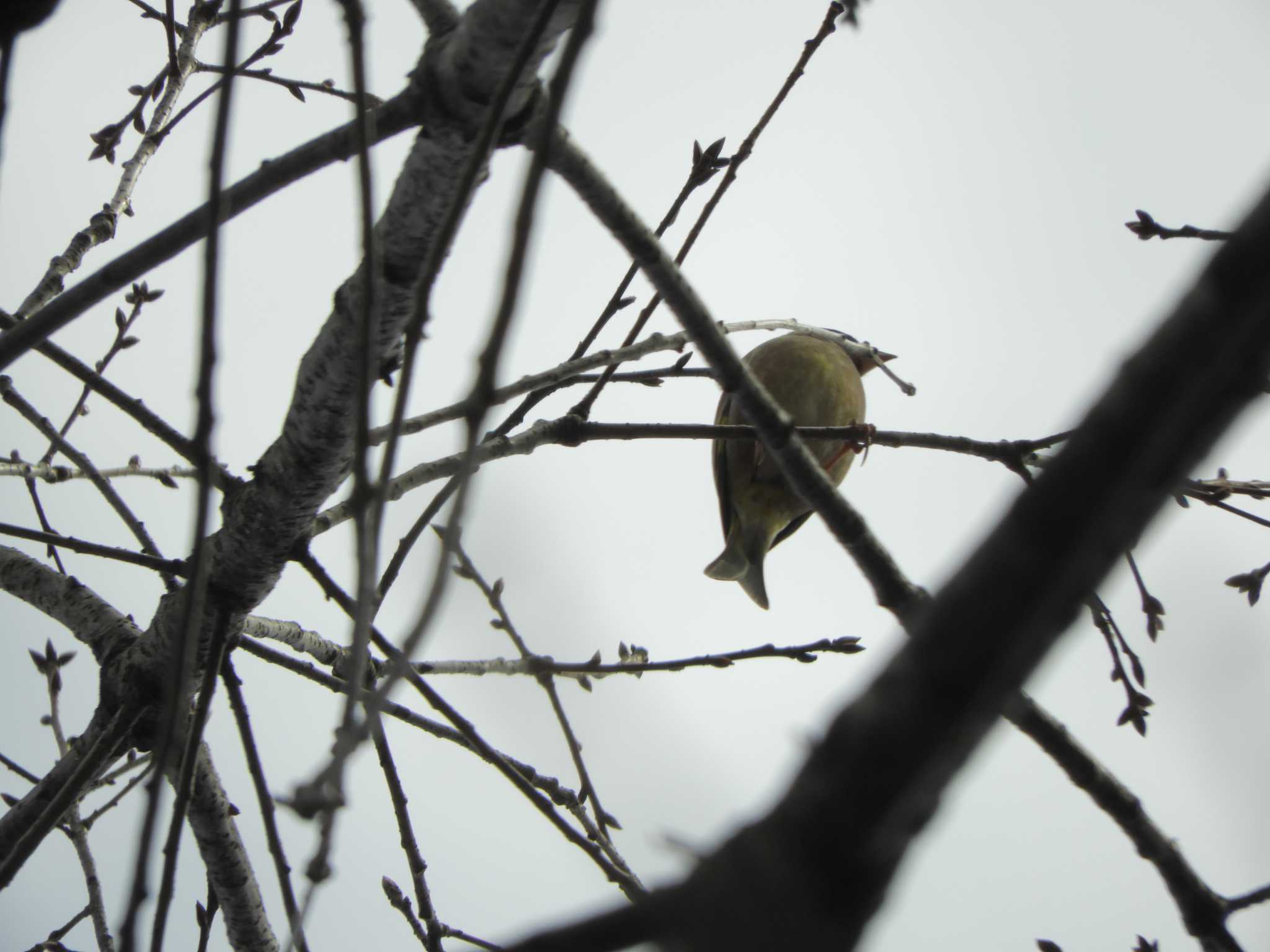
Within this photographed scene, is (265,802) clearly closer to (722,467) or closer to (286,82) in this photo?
(286,82)

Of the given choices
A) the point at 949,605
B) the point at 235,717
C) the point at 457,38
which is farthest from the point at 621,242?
the point at 235,717

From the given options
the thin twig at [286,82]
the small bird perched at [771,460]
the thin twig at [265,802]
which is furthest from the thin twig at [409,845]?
the small bird perched at [771,460]

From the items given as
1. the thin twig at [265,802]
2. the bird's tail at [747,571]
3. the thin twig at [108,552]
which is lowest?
the thin twig at [265,802]

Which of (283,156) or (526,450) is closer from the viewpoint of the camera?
(283,156)

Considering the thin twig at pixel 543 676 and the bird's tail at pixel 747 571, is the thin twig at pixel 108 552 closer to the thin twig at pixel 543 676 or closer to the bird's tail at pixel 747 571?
the thin twig at pixel 543 676

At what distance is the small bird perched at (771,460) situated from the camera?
4555mm

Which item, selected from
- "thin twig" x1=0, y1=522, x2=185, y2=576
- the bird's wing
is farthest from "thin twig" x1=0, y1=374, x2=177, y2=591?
the bird's wing

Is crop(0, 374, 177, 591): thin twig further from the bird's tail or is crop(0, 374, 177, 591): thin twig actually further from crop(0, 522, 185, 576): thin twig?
the bird's tail

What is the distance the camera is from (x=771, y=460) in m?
4.54

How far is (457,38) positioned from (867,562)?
0.85m

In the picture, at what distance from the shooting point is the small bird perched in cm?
455

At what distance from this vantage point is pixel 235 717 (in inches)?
69.4

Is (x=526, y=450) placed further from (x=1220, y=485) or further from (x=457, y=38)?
(x=1220, y=485)

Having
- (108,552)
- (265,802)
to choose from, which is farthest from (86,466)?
(265,802)
